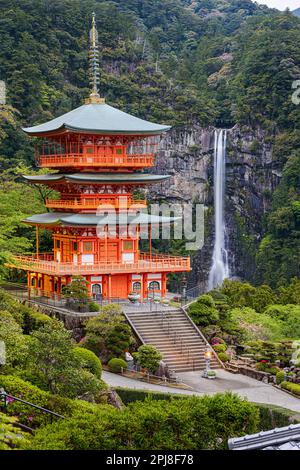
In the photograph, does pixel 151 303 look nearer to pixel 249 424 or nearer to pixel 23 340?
pixel 23 340

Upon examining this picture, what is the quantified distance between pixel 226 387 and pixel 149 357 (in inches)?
110

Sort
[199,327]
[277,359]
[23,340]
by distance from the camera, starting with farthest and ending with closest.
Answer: [199,327]
[277,359]
[23,340]

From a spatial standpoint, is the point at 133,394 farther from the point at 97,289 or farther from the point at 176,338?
the point at 97,289

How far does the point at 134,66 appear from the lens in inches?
3578

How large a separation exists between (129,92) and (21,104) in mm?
13064

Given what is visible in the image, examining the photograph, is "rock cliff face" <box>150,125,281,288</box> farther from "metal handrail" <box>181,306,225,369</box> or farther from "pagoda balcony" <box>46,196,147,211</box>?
"metal handrail" <box>181,306,225,369</box>

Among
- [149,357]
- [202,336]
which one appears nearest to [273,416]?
[149,357]

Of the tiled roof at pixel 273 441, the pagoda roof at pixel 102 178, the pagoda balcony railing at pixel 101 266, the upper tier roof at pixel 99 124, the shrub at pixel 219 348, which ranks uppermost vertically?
the upper tier roof at pixel 99 124

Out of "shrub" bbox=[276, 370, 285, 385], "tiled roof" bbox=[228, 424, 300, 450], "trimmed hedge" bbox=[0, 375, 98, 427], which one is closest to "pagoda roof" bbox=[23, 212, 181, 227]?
"shrub" bbox=[276, 370, 285, 385]

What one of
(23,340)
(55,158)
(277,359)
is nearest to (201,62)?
(55,158)

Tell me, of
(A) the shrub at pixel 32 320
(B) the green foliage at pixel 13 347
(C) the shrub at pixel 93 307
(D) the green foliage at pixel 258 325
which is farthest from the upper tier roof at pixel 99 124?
(B) the green foliage at pixel 13 347

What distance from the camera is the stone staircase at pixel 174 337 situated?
33.0 metres

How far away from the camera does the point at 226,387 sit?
30484mm

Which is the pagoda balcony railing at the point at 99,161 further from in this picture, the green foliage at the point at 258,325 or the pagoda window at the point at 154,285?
the green foliage at the point at 258,325
